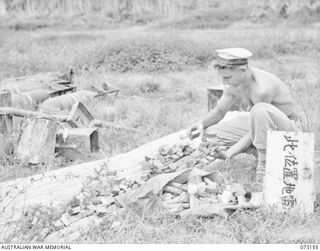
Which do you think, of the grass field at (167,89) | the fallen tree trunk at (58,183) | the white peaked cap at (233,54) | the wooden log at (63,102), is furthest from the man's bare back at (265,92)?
the wooden log at (63,102)

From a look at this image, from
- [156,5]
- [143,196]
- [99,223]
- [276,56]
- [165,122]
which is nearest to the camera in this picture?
A: [99,223]

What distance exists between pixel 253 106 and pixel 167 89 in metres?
5.26

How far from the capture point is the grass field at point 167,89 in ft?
10.8

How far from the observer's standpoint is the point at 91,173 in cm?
452

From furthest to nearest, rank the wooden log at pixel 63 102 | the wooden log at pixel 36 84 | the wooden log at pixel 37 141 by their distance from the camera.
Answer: the wooden log at pixel 36 84, the wooden log at pixel 63 102, the wooden log at pixel 37 141

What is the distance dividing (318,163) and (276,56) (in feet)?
26.5

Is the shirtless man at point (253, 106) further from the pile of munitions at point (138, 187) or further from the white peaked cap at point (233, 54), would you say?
the pile of munitions at point (138, 187)

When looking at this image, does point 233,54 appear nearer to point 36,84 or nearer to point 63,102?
point 63,102

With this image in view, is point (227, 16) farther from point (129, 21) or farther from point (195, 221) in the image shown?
point (195, 221)

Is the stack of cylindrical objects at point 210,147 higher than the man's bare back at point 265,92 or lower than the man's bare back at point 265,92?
lower

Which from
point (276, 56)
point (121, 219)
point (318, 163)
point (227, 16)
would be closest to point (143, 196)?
point (121, 219)

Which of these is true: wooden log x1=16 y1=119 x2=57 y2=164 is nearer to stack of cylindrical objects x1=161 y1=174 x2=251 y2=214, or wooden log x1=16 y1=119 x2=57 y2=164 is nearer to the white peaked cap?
stack of cylindrical objects x1=161 y1=174 x2=251 y2=214

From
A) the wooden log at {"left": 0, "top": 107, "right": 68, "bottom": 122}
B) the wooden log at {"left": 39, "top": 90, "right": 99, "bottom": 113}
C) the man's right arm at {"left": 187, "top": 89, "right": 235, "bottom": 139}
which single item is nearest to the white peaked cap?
the man's right arm at {"left": 187, "top": 89, "right": 235, "bottom": 139}

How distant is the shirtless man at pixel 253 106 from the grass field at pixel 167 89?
0.55 m
